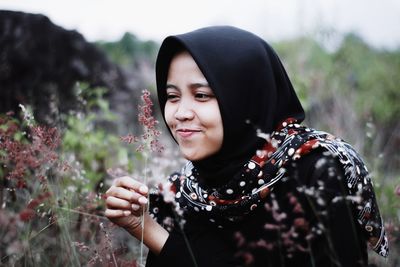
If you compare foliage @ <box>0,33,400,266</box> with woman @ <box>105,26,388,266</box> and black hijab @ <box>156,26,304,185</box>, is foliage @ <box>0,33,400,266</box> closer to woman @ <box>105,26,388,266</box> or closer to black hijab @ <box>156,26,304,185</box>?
woman @ <box>105,26,388,266</box>

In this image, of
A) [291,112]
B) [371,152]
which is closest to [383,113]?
[371,152]

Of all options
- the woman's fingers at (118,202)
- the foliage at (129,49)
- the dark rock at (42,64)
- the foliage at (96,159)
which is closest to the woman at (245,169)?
the woman's fingers at (118,202)

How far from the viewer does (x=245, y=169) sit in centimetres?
209

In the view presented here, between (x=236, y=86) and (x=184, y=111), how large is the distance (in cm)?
26

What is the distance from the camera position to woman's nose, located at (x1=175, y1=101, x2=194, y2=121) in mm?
2059

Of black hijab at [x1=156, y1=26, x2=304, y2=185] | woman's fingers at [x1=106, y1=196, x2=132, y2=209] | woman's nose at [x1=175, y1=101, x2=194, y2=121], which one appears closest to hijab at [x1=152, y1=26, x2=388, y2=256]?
black hijab at [x1=156, y1=26, x2=304, y2=185]

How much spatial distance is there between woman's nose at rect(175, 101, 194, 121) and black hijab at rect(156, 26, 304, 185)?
0.42 ft

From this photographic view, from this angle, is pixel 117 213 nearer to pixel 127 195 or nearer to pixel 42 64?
pixel 127 195

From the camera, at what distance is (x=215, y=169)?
2.21m

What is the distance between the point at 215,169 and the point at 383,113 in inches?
198

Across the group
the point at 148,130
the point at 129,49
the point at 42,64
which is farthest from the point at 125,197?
the point at 129,49

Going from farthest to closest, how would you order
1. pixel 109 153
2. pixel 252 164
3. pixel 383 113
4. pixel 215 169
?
pixel 383 113, pixel 109 153, pixel 215 169, pixel 252 164

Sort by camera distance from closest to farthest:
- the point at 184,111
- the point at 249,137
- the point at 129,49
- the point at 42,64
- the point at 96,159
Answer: the point at 184,111 → the point at 249,137 → the point at 96,159 → the point at 42,64 → the point at 129,49

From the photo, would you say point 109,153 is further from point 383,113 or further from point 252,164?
point 383,113
